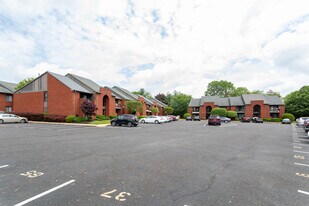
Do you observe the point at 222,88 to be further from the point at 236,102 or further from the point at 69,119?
the point at 69,119

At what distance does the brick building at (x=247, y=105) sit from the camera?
187ft

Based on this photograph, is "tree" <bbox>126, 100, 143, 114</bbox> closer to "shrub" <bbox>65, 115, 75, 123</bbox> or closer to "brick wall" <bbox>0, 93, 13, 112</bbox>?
"shrub" <bbox>65, 115, 75, 123</bbox>

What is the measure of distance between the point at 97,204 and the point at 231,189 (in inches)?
123

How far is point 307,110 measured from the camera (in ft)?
172

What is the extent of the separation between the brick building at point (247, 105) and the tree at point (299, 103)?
244cm

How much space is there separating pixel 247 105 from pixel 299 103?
47.6 ft

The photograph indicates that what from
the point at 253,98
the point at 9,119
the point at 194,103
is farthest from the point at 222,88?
Result: the point at 9,119

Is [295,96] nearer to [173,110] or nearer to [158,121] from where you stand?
[173,110]

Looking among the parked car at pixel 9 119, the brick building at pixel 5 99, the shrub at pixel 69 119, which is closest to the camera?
the parked car at pixel 9 119

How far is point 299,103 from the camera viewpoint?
179 ft

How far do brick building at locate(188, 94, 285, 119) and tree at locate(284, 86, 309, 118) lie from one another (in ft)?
7.99

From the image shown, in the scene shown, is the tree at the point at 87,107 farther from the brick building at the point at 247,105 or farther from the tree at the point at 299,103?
the tree at the point at 299,103

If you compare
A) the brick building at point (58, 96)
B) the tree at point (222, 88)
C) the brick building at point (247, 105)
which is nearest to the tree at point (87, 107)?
the brick building at point (58, 96)

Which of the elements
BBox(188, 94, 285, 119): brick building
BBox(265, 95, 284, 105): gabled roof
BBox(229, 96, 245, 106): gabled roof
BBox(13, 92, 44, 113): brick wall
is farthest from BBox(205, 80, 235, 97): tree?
BBox(13, 92, 44, 113): brick wall
